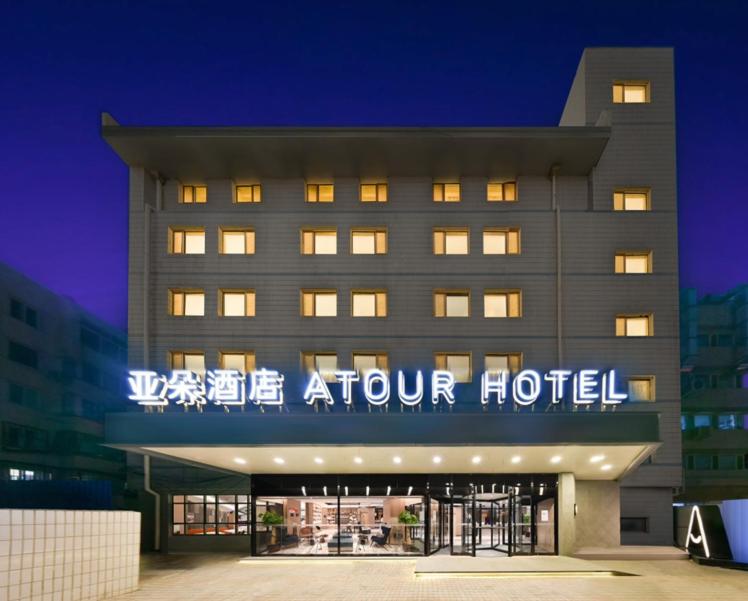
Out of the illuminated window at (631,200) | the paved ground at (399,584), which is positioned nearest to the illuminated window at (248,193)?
the paved ground at (399,584)

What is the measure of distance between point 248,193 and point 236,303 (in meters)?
5.02

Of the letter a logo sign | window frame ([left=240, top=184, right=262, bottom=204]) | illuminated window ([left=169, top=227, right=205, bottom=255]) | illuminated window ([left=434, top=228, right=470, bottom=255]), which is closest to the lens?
the letter a logo sign

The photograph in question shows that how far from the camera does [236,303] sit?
35.1 m

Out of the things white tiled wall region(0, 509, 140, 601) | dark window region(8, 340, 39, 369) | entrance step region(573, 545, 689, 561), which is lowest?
entrance step region(573, 545, 689, 561)

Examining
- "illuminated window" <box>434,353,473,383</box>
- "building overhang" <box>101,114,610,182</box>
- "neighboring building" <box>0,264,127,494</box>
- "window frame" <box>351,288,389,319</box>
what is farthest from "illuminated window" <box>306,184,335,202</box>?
"neighboring building" <box>0,264,127,494</box>

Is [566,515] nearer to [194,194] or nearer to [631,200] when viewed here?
[631,200]

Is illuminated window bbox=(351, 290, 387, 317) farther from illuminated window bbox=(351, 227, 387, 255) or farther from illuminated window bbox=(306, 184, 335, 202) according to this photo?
illuminated window bbox=(306, 184, 335, 202)

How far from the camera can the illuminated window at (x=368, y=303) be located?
34656mm

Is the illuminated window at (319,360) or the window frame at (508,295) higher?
the window frame at (508,295)

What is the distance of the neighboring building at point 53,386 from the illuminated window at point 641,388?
41.3 meters

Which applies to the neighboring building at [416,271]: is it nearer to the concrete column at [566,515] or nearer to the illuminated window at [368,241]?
the illuminated window at [368,241]

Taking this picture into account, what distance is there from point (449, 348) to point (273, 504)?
9570mm

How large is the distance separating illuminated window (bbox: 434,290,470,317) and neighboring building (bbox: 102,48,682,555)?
0.30 ft

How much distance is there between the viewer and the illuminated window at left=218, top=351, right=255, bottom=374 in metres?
34.4
